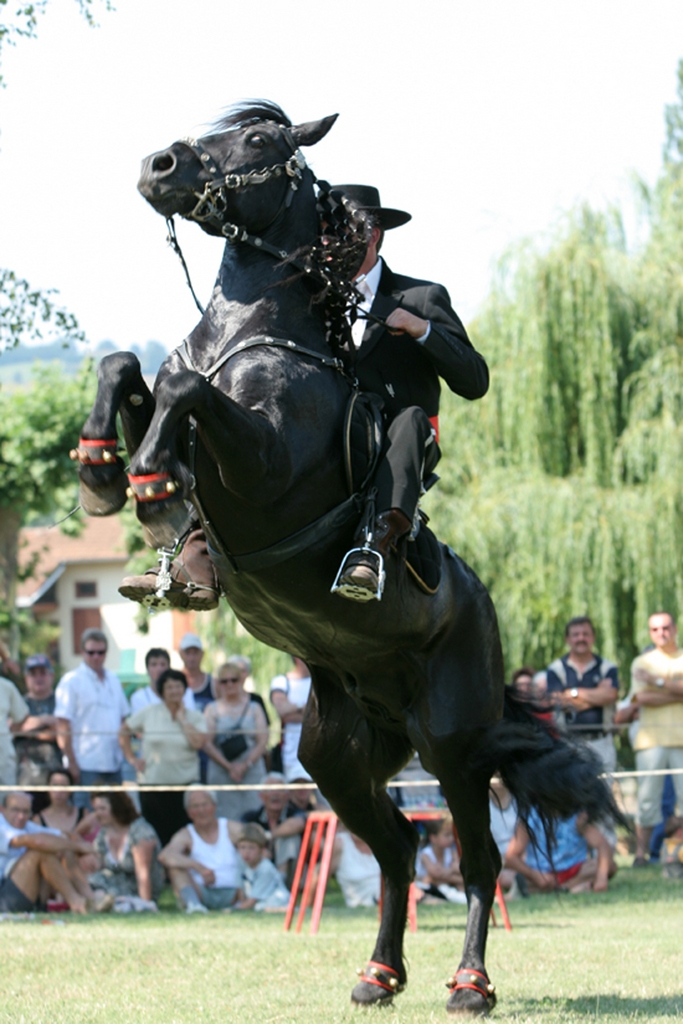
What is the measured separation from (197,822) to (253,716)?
1207mm

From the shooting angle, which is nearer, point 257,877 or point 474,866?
point 474,866

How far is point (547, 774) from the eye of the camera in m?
5.61

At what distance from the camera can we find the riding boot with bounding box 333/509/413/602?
15.8 feet

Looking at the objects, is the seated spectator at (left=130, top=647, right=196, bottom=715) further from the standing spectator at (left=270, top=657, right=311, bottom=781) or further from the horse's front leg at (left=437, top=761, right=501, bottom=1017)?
the horse's front leg at (left=437, top=761, right=501, bottom=1017)

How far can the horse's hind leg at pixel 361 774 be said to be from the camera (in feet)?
20.3

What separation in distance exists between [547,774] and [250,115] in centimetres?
319

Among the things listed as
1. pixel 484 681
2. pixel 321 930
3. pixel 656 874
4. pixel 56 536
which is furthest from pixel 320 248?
pixel 56 536

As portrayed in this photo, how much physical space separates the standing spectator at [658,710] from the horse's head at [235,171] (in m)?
7.79

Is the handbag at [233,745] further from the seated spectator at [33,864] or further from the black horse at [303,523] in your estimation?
the black horse at [303,523]

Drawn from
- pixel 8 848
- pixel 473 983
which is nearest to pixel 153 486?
pixel 473 983

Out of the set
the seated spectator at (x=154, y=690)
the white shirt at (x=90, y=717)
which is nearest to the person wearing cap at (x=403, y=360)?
the white shirt at (x=90, y=717)

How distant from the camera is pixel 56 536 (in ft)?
191

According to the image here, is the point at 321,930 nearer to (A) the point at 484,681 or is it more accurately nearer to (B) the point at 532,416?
(A) the point at 484,681

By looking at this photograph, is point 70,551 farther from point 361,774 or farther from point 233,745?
point 361,774
